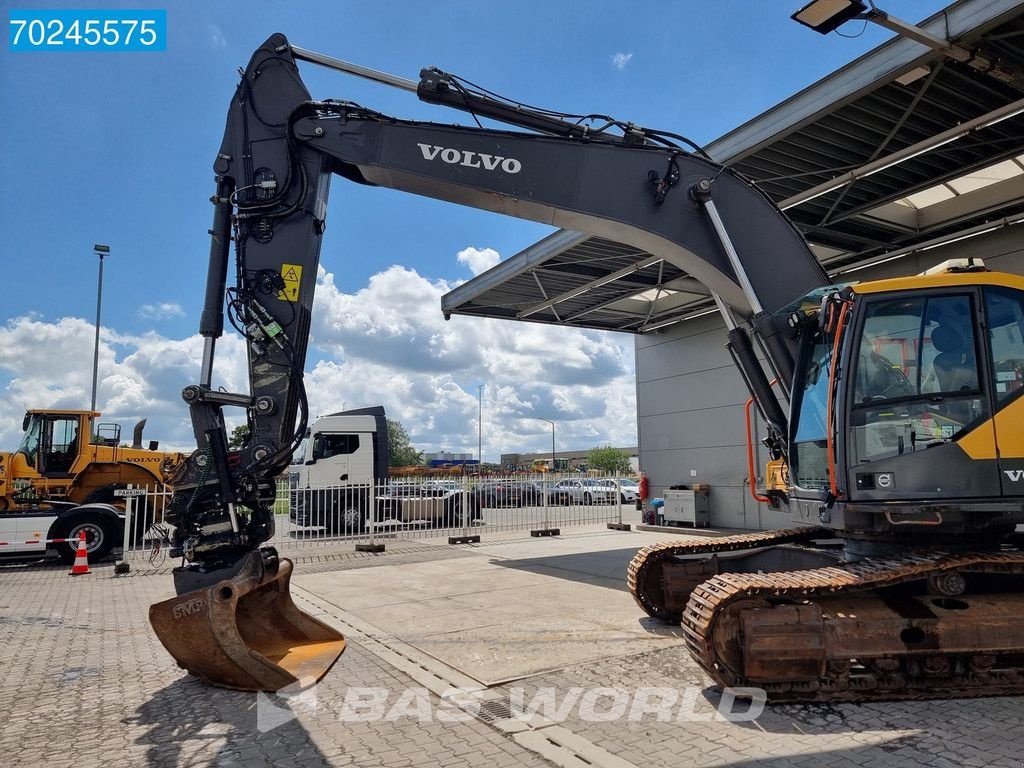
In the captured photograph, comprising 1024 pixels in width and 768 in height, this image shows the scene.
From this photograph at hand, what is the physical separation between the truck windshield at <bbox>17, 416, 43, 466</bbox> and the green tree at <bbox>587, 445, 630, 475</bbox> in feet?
225

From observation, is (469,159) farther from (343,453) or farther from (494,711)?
(343,453)

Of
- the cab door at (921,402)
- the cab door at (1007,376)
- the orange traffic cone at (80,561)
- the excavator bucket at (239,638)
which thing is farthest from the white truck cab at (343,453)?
the cab door at (1007,376)

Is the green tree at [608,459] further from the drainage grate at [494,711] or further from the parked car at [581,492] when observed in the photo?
the drainage grate at [494,711]

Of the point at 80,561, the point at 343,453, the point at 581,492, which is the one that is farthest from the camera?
the point at 581,492

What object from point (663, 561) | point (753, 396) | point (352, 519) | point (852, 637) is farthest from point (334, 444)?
point (852, 637)

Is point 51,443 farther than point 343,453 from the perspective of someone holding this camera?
No

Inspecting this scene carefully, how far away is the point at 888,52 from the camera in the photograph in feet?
26.3

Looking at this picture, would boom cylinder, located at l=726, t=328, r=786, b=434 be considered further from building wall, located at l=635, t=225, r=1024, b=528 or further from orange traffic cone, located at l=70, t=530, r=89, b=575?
orange traffic cone, located at l=70, t=530, r=89, b=575

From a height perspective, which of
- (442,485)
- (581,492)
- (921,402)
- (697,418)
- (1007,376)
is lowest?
(581,492)

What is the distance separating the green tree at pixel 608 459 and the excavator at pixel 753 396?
2931 inches

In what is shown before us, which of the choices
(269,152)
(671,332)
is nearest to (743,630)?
(269,152)

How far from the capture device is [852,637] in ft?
16.2

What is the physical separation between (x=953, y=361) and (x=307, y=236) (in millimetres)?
5310

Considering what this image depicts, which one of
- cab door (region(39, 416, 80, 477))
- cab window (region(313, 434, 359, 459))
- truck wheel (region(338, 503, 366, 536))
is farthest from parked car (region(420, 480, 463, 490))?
cab door (region(39, 416, 80, 477))
